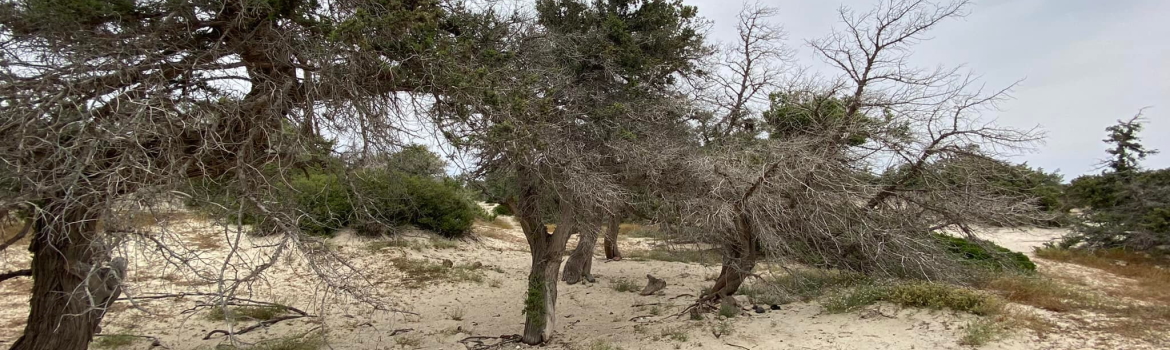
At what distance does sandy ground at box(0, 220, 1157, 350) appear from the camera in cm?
637

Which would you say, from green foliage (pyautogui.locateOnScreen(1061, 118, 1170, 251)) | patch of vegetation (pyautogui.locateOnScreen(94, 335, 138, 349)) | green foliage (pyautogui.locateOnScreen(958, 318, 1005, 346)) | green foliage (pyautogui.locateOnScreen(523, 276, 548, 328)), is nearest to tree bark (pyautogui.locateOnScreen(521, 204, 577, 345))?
green foliage (pyautogui.locateOnScreen(523, 276, 548, 328))

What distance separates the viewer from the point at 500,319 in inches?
390

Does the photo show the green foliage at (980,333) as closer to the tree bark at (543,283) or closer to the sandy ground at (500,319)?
the sandy ground at (500,319)

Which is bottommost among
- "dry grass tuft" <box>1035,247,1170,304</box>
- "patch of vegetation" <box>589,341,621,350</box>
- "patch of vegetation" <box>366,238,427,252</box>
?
"patch of vegetation" <box>589,341,621,350</box>

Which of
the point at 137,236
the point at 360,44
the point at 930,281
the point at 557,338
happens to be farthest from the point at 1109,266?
the point at 137,236

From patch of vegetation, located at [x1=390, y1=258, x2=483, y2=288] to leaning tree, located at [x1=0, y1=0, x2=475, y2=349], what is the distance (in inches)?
308

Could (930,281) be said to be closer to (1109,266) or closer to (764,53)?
(764,53)

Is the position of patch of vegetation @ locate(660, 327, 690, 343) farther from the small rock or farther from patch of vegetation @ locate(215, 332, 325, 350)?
patch of vegetation @ locate(215, 332, 325, 350)

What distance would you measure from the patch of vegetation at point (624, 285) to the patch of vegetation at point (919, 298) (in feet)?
14.8

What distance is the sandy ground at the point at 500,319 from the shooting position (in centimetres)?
637

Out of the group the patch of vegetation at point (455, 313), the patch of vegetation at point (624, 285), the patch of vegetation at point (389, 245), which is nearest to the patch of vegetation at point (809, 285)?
the patch of vegetation at point (624, 285)

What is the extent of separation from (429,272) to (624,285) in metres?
4.71

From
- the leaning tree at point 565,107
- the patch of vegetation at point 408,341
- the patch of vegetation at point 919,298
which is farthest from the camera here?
the patch of vegetation at point 408,341

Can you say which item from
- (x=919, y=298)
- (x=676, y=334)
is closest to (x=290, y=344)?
(x=676, y=334)
